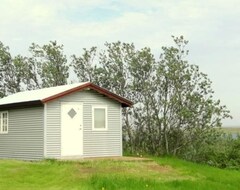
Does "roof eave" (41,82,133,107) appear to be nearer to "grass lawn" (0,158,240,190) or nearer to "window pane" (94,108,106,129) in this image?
"window pane" (94,108,106,129)

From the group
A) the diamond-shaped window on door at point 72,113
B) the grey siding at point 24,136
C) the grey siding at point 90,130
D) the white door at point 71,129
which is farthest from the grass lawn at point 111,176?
the diamond-shaped window on door at point 72,113

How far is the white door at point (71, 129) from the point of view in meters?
19.5

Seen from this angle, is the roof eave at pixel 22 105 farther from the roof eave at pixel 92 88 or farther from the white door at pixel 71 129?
the white door at pixel 71 129

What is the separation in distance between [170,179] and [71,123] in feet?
19.3

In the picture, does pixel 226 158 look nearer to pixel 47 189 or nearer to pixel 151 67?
pixel 151 67

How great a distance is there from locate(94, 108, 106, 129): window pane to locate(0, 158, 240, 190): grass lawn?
2907 millimetres

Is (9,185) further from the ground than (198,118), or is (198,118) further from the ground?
(198,118)

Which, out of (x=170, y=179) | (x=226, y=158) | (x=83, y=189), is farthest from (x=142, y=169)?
(x=226, y=158)

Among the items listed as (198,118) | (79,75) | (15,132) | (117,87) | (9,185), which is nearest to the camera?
(9,185)

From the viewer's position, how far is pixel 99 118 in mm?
20719

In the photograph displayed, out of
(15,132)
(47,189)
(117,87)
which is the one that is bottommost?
(47,189)

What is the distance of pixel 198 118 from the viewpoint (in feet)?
87.4

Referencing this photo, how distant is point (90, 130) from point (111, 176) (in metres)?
5.99

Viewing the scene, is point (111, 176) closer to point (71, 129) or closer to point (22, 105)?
point (71, 129)
